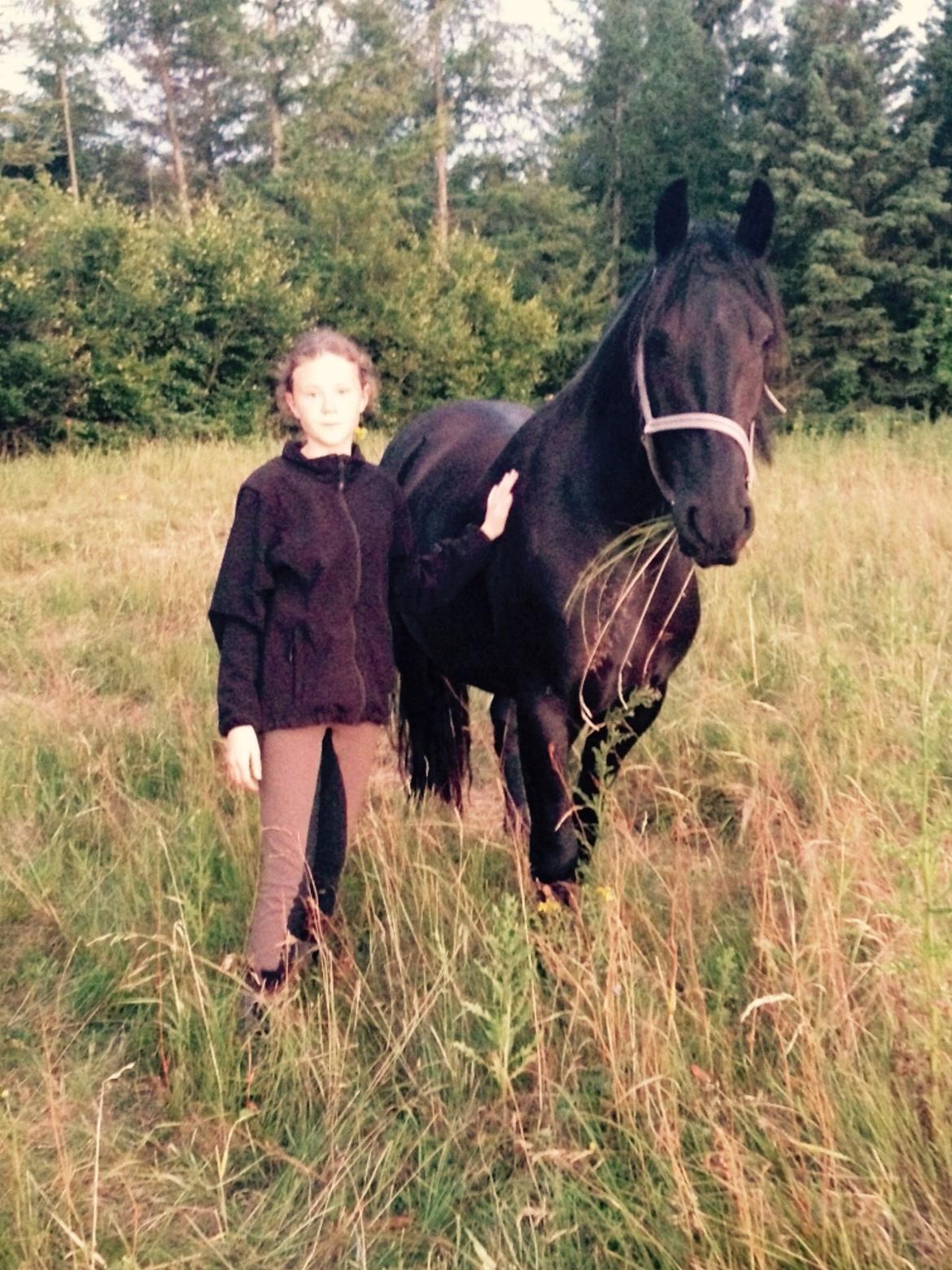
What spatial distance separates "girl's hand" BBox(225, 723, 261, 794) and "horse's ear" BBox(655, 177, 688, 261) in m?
1.43

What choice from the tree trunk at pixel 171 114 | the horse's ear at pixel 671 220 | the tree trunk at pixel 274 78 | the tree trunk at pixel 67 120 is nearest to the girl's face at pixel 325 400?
the horse's ear at pixel 671 220

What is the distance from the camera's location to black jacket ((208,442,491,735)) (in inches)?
88.0

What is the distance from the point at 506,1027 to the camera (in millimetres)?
1878

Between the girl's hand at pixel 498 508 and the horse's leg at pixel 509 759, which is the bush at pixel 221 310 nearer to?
the horse's leg at pixel 509 759

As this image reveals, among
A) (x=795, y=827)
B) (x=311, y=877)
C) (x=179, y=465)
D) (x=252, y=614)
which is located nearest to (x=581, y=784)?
(x=795, y=827)

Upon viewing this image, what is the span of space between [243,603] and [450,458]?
5.53 feet

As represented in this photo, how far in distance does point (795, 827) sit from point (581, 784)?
587 mm

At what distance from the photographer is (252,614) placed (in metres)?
2.24

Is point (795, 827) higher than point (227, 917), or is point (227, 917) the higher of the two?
point (795, 827)

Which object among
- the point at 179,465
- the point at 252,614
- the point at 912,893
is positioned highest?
the point at 252,614

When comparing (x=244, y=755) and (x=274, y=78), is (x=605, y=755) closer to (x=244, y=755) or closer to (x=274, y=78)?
(x=244, y=755)

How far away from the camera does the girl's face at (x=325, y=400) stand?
2252 mm

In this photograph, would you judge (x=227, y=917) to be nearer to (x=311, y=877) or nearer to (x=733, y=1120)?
(x=311, y=877)

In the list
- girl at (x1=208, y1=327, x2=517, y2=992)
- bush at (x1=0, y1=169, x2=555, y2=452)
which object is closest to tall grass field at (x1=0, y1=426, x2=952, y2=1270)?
girl at (x1=208, y1=327, x2=517, y2=992)
